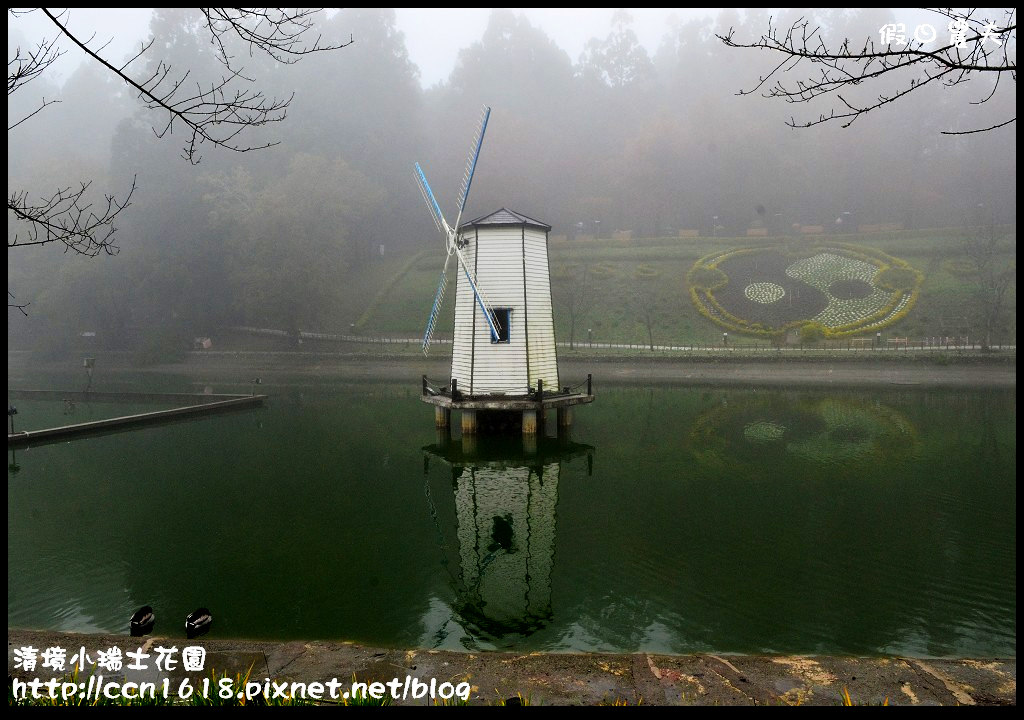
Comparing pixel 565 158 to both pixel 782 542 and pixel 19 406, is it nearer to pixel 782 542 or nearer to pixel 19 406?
pixel 19 406

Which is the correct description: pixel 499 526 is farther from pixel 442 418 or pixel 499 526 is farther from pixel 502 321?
pixel 442 418

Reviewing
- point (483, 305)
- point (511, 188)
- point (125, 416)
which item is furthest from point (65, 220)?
point (511, 188)

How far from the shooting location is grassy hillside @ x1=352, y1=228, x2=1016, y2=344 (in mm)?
41906

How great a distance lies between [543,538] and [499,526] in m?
1.14

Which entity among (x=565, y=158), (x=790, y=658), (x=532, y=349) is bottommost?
(x=790, y=658)

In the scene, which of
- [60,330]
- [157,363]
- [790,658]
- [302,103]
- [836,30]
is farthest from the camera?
[836,30]

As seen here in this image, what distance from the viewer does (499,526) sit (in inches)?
502

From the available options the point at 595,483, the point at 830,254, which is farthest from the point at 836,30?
the point at 595,483

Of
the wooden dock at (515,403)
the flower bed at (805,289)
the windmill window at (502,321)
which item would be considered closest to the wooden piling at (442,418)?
the wooden dock at (515,403)

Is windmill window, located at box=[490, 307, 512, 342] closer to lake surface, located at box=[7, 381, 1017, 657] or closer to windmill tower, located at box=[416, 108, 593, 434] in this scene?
windmill tower, located at box=[416, 108, 593, 434]

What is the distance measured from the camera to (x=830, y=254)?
2030 inches

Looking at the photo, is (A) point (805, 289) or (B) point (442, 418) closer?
(B) point (442, 418)

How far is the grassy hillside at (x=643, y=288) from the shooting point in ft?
137

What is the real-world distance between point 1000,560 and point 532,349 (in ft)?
39.5
